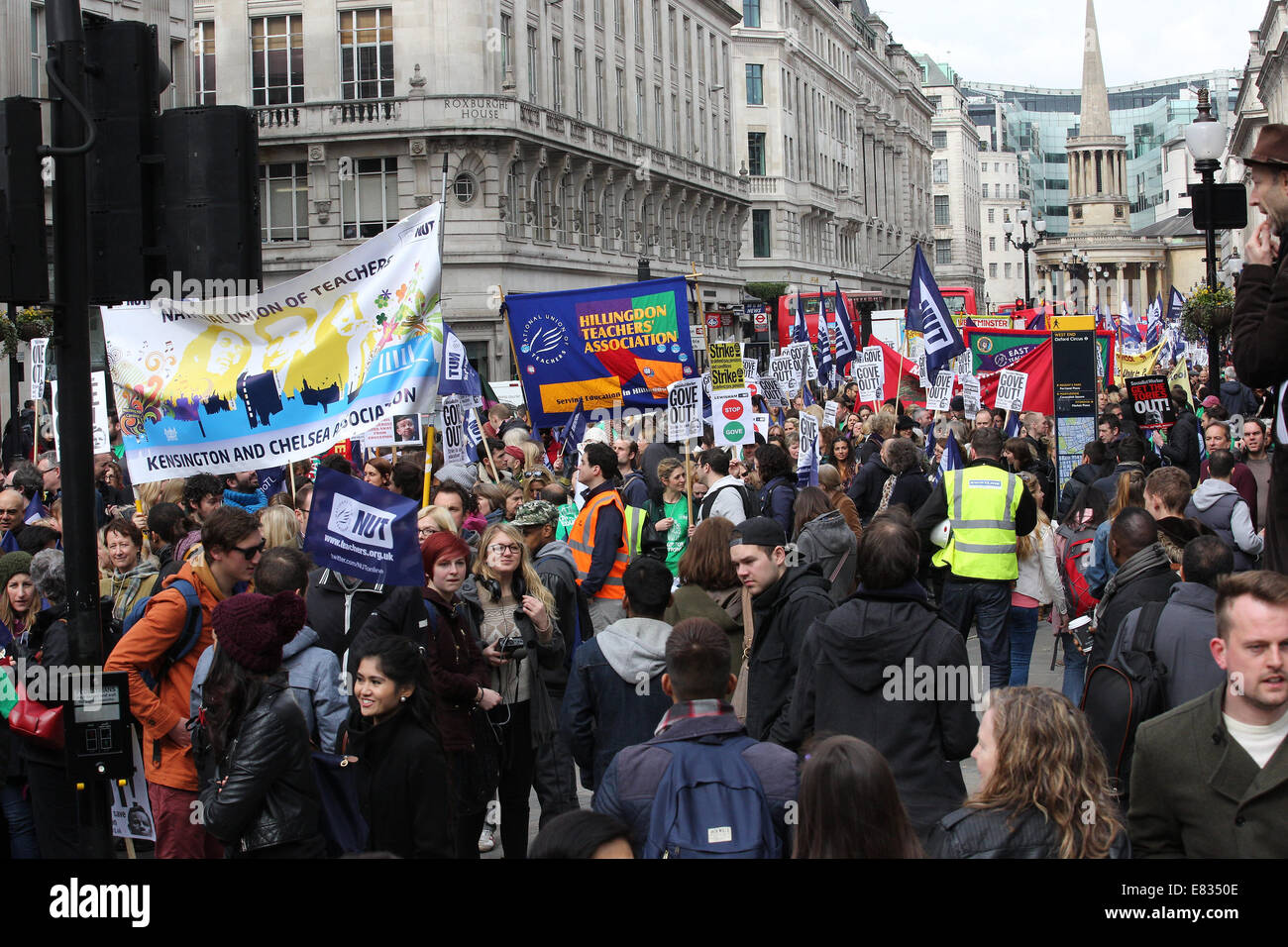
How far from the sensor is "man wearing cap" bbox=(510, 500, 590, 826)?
706 cm

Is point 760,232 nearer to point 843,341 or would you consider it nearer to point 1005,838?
point 843,341

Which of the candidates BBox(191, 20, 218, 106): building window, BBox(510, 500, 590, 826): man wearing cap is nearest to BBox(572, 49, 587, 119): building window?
BBox(191, 20, 218, 106): building window

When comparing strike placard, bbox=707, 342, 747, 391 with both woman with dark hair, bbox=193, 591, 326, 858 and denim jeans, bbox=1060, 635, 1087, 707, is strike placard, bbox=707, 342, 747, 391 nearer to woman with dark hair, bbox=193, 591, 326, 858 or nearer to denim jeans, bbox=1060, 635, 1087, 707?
denim jeans, bbox=1060, 635, 1087, 707

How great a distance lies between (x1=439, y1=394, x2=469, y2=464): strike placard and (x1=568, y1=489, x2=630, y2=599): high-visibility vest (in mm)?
2386

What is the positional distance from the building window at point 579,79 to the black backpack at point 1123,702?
45890 mm

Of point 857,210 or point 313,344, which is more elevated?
point 857,210

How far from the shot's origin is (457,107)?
139ft

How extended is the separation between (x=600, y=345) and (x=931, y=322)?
5.09 metres

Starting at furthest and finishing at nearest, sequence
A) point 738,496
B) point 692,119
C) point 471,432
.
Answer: point 692,119 → point 471,432 → point 738,496

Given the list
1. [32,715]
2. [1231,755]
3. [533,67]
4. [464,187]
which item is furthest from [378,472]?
[533,67]
